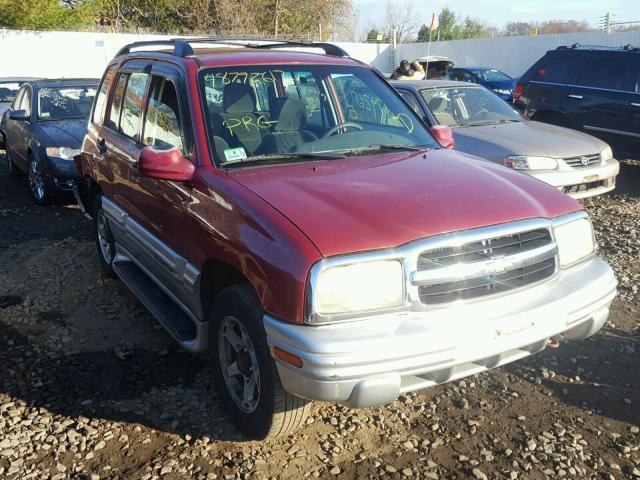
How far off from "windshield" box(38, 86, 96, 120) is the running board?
478cm

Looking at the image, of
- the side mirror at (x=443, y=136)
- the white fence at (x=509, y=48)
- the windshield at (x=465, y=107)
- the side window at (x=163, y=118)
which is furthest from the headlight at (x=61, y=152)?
the white fence at (x=509, y=48)

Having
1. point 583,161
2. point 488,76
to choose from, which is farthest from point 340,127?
point 488,76

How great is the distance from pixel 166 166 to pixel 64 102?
259 inches

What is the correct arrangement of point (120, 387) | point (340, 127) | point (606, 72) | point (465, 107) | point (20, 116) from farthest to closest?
point (606, 72)
point (20, 116)
point (465, 107)
point (340, 127)
point (120, 387)

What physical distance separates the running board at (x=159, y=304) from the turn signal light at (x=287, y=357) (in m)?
1.04

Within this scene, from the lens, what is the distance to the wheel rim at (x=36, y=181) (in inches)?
321

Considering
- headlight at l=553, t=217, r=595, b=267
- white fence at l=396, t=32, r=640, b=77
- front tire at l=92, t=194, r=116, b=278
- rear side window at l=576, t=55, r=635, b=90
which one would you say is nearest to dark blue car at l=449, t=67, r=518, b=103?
white fence at l=396, t=32, r=640, b=77

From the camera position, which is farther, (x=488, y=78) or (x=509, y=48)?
(x=509, y=48)

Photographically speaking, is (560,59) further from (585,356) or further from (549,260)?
(549,260)

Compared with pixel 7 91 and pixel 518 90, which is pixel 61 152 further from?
pixel 518 90

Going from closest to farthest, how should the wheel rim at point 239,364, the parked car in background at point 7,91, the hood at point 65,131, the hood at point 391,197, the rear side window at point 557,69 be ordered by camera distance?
the hood at point 391,197 < the wheel rim at point 239,364 < the hood at point 65,131 < the rear side window at point 557,69 < the parked car in background at point 7,91

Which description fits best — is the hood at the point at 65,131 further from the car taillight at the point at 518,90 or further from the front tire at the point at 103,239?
the car taillight at the point at 518,90

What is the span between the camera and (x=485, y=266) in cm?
284

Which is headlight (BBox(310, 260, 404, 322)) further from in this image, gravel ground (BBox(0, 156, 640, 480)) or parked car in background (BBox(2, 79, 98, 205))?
parked car in background (BBox(2, 79, 98, 205))
